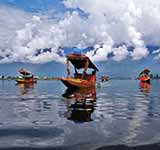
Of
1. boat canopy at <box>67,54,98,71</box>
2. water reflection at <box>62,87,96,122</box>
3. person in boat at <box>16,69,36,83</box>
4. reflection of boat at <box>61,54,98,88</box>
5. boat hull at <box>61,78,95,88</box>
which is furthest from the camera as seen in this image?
person in boat at <box>16,69,36,83</box>

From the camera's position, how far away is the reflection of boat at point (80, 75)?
159ft

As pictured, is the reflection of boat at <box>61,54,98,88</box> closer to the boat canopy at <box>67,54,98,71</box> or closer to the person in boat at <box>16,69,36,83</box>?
the boat canopy at <box>67,54,98,71</box>

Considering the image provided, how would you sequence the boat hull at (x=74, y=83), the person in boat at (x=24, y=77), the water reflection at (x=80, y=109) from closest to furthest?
the water reflection at (x=80, y=109), the boat hull at (x=74, y=83), the person in boat at (x=24, y=77)

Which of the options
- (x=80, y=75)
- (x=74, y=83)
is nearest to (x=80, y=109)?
(x=74, y=83)

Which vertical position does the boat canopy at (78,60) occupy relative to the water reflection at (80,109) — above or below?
above

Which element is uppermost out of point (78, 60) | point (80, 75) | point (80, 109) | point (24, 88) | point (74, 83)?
point (78, 60)

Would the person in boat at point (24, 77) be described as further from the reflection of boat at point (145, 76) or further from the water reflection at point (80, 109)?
the water reflection at point (80, 109)

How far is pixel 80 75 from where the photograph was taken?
5738cm

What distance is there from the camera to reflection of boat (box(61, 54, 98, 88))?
48.5 m

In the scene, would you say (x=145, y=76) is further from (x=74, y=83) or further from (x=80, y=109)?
(x=80, y=109)

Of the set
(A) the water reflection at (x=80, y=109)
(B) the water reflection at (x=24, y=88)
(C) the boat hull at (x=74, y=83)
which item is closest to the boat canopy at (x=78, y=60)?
(C) the boat hull at (x=74, y=83)

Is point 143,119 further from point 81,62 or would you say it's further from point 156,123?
point 81,62

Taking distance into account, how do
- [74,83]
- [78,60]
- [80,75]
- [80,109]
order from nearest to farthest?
[80,109] → [74,83] → [78,60] → [80,75]

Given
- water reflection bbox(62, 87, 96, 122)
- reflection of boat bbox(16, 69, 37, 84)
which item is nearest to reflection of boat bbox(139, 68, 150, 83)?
reflection of boat bbox(16, 69, 37, 84)
